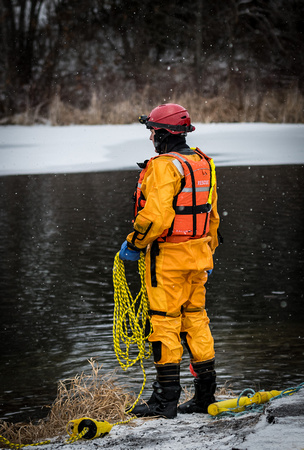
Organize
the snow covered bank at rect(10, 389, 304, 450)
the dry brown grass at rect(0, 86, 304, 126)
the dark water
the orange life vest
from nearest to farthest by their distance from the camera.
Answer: the snow covered bank at rect(10, 389, 304, 450), the orange life vest, the dark water, the dry brown grass at rect(0, 86, 304, 126)

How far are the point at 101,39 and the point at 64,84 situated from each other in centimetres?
286

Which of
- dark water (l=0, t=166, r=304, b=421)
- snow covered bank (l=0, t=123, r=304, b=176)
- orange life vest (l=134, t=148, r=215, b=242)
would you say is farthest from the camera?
snow covered bank (l=0, t=123, r=304, b=176)

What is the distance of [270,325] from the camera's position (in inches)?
249

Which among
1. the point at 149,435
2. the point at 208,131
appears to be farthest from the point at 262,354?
the point at 208,131

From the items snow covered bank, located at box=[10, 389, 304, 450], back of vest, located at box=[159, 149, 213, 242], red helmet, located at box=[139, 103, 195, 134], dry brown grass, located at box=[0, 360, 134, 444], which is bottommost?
dry brown grass, located at box=[0, 360, 134, 444]

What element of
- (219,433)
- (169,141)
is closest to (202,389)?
(219,433)

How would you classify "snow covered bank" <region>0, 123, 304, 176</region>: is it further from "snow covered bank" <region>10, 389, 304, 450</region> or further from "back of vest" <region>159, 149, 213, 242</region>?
"snow covered bank" <region>10, 389, 304, 450</region>

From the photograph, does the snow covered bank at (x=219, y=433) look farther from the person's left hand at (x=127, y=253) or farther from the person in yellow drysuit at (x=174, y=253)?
the person's left hand at (x=127, y=253)

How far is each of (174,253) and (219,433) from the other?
968 millimetres

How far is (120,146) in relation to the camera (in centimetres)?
1700

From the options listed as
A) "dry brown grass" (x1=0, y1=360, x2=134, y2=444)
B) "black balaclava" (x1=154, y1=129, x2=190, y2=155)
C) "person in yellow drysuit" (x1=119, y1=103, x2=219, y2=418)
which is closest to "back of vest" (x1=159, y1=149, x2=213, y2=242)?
"person in yellow drysuit" (x1=119, y1=103, x2=219, y2=418)

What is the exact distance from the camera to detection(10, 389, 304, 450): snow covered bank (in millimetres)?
3512

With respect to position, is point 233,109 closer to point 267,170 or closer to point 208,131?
point 208,131

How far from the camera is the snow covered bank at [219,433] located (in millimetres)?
3512
